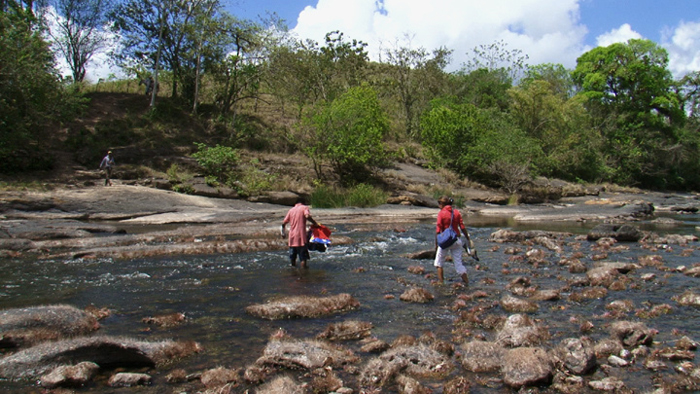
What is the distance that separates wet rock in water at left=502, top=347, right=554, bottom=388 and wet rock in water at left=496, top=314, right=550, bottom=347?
2.20 feet

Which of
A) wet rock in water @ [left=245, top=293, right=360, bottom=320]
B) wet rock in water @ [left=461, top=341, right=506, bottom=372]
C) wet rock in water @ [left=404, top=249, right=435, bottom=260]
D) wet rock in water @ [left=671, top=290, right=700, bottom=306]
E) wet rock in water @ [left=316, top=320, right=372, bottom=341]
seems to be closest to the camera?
wet rock in water @ [left=461, top=341, right=506, bottom=372]

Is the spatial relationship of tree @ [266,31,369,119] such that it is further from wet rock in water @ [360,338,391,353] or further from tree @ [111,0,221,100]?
wet rock in water @ [360,338,391,353]

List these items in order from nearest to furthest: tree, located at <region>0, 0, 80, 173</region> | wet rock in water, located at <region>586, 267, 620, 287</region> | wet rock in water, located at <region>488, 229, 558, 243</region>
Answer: wet rock in water, located at <region>586, 267, 620, 287</region>
wet rock in water, located at <region>488, 229, 558, 243</region>
tree, located at <region>0, 0, 80, 173</region>

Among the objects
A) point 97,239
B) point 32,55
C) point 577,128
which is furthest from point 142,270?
point 577,128

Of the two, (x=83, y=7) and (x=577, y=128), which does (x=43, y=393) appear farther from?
(x=577, y=128)

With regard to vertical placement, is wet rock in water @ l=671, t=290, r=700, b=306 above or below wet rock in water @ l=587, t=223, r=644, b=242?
below

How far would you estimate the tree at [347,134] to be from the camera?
35250 mm

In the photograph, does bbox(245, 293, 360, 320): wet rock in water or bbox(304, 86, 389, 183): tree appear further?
bbox(304, 86, 389, 183): tree

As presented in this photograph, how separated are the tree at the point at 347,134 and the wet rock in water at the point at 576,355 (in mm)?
29240

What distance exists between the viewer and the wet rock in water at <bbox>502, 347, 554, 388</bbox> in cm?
562

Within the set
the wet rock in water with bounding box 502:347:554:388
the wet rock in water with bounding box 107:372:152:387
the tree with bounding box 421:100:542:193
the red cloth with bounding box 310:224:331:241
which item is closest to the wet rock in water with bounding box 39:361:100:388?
the wet rock in water with bounding box 107:372:152:387

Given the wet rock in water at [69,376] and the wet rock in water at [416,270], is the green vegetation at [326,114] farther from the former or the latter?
the wet rock in water at [69,376]

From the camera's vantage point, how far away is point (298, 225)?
12.9 metres

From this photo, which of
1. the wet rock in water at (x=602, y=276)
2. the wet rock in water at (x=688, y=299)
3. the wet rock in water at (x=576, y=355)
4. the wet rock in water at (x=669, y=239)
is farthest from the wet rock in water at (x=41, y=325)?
the wet rock in water at (x=669, y=239)
